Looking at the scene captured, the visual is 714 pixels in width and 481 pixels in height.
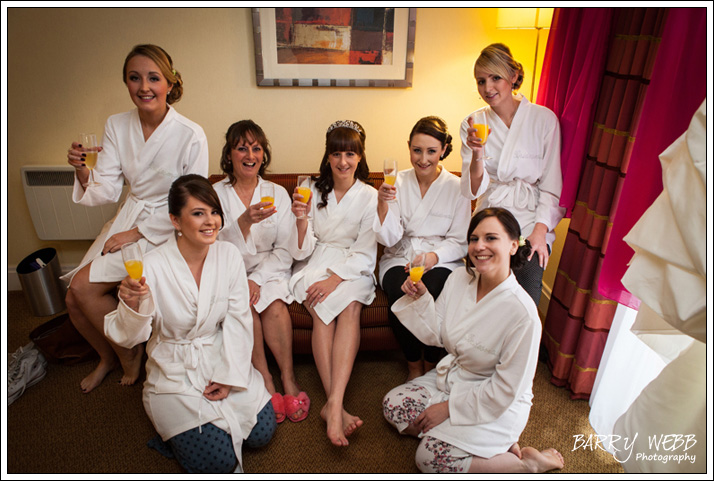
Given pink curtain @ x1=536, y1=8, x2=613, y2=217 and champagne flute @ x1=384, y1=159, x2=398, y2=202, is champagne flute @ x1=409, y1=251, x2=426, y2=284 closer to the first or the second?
champagne flute @ x1=384, y1=159, x2=398, y2=202

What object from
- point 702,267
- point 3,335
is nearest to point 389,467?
point 702,267

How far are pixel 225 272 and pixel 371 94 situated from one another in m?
1.66

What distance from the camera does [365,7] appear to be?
9.34 feet

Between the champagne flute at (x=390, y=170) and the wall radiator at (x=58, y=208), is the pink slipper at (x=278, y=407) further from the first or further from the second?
the wall radiator at (x=58, y=208)

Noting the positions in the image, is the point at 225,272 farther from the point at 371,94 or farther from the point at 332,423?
the point at 371,94

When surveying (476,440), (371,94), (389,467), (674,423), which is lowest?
(389,467)

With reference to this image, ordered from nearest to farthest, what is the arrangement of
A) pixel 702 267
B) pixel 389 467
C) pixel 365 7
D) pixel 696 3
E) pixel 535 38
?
pixel 702 267 → pixel 696 3 → pixel 389 467 → pixel 365 7 → pixel 535 38

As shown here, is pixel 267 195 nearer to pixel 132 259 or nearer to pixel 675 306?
pixel 132 259

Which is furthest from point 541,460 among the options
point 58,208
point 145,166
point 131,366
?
point 58,208

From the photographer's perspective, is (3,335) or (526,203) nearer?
(3,335)

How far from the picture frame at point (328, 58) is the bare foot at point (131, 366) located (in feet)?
5.69

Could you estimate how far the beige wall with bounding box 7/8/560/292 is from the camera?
286cm

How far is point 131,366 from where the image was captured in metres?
2.42

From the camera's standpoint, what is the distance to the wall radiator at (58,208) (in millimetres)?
3086
